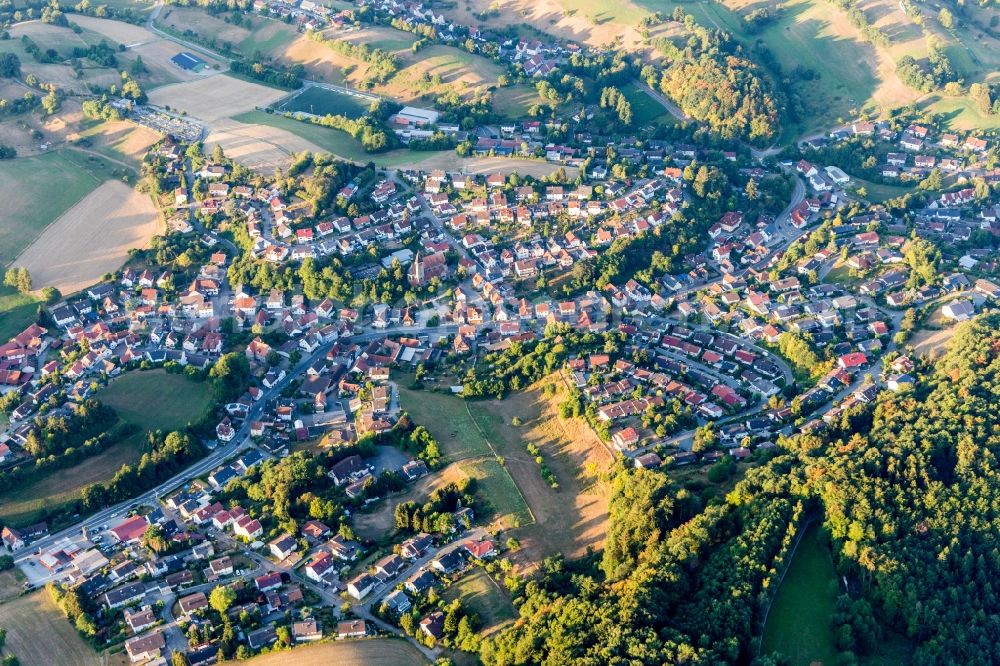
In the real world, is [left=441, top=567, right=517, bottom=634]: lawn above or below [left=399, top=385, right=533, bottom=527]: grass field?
below

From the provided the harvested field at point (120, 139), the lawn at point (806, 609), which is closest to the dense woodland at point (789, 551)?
the lawn at point (806, 609)

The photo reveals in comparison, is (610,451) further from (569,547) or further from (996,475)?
(996,475)

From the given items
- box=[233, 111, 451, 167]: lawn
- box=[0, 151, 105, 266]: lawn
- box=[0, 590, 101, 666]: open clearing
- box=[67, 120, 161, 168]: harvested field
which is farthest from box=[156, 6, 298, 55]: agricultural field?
box=[0, 590, 101, 666]: open clearing

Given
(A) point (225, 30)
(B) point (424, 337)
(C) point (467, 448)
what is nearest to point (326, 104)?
(A) point (225, 30)

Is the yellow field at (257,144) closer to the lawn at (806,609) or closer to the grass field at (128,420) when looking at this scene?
the grass field at (128,420)

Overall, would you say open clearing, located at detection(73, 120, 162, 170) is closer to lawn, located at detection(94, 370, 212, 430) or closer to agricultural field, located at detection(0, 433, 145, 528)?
lawn, located at detection(94, 370, 212, 430)

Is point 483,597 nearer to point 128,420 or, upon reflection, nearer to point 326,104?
point 128,420
